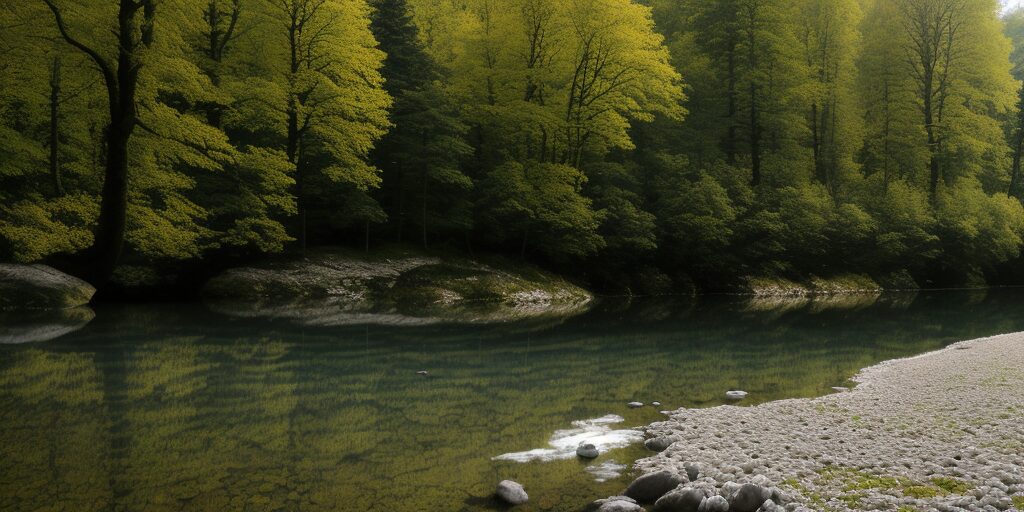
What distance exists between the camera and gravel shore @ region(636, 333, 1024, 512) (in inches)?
219

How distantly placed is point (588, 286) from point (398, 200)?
32.7 ft

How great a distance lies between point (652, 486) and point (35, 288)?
2079cm

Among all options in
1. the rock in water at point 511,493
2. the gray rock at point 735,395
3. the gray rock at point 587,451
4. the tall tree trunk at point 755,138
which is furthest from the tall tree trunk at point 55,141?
the tall tree trunk at point 755,138

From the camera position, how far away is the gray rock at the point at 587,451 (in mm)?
7257

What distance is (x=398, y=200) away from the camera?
29.2 m

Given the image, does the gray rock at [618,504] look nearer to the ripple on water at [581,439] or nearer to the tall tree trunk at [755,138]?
the ripple on water at [581,439]

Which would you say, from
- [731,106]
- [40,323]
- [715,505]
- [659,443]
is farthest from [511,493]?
[731,106]

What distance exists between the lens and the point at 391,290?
25109mm

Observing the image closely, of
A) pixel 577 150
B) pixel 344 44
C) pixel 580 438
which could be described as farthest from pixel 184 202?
pixel 577 150

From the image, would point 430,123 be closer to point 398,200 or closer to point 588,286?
point 398,200

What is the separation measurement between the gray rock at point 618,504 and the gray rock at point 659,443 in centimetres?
179

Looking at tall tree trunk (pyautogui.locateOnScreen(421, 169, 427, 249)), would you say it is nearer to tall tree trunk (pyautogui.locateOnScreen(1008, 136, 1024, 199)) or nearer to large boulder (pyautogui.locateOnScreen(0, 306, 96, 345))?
large boulder (pyautogui.locateOnScreen(0, 306, 96, 345))

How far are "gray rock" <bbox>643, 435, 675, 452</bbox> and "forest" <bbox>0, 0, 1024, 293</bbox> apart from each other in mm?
8384

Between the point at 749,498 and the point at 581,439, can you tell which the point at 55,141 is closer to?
the point at 581,439
